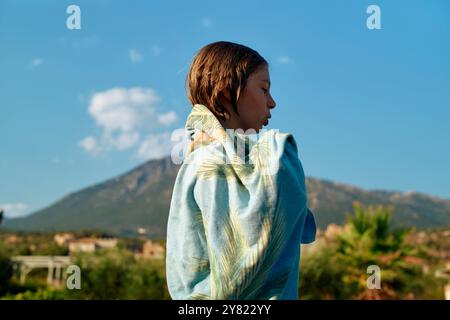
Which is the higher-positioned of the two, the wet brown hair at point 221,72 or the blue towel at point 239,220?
the wet brown hair at point 221,72

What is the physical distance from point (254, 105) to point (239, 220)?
37 centimetres

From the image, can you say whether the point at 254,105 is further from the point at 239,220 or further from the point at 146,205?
the point at 146,205

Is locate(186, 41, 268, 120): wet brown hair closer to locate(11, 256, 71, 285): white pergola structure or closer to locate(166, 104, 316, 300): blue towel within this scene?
locate(166, 104, 316, 300): blue towel

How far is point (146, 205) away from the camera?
119 metres

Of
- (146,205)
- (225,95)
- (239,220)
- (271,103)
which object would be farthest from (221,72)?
(146,205)

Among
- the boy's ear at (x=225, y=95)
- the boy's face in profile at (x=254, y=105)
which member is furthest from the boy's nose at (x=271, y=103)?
the boy's ear at (x=225, y=95)

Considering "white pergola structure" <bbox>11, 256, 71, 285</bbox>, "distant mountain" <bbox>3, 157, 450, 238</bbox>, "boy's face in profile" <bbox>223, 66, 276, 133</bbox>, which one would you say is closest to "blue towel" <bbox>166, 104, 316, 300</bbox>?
"boy's face in profile" <bbox>223, 66, 276, 133</bbox>

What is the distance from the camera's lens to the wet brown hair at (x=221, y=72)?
1694mm

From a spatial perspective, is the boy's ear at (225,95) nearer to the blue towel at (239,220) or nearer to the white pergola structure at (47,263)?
the blue towel at (239,220)

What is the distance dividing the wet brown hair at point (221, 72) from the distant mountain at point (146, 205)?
88.0 m

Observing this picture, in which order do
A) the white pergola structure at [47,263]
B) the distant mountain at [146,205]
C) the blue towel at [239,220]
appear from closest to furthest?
the blue towel at [239,220] < the white pergola structure at [47,263] < the distant mountain at [146,205]

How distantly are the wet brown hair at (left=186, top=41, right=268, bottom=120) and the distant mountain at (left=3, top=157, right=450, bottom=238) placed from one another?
3464 inches
